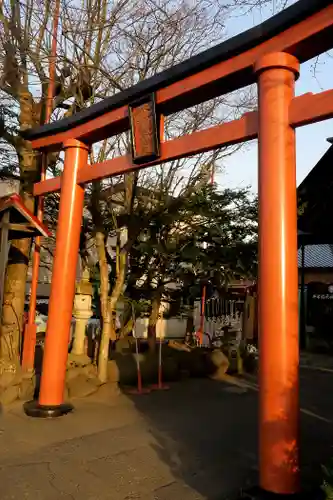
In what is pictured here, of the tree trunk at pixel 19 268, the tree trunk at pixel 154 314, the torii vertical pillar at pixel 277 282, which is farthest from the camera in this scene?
the tree trunk at pixel 154 314

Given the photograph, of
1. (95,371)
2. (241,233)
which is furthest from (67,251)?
(241,233)

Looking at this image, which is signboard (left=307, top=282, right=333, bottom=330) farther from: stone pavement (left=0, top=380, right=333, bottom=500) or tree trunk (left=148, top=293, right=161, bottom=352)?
stone pavement (left=0, top=380, right=333, bottom=500)

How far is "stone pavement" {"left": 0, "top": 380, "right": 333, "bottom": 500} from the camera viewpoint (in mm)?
3982

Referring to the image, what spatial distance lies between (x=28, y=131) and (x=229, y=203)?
251 inches

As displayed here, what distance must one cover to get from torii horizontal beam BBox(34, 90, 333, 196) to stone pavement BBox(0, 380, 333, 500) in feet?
10.3

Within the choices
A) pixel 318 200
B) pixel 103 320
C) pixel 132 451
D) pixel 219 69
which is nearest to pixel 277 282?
pixel 219 69

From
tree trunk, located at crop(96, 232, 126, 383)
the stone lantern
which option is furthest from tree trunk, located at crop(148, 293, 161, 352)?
tree trunk, located at crop(96, 232, 126, 383)

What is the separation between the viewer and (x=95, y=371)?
8.35 meters

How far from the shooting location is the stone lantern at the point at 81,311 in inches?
356

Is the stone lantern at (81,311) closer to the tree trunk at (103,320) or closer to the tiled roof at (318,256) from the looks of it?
the tree trunk at (103,320)

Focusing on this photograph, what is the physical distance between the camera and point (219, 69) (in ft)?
15.7

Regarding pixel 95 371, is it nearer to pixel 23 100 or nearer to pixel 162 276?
pixel 162 276

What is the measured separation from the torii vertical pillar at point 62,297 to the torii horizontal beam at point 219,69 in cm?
52

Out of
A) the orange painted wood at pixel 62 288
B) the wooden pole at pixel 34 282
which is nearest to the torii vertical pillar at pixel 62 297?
the orange painted wood at pixel 62 288
